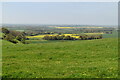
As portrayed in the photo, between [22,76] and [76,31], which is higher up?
[76,31]

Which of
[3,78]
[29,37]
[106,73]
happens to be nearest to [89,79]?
[106,73]

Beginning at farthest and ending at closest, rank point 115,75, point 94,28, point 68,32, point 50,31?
point 94,28 < point 68,32 < point 50,31 < point 115,75

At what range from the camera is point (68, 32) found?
191 feet

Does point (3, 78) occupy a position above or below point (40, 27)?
below

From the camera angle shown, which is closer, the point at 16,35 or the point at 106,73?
the point at 106,73

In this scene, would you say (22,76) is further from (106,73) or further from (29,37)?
(29,37)

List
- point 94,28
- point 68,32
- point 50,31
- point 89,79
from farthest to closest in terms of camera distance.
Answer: point 94,28 → point 68,32 → point 50,31 → point 89,79

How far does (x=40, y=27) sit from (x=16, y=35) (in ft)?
30.2

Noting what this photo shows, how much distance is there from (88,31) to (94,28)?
5.48 meters

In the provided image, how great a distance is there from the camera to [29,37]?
56.6 metres

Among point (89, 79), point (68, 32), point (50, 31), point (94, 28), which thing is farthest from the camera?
point (94, 28)

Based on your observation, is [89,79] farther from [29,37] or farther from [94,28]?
[94,28]

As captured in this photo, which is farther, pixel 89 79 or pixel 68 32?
pixel 68 32

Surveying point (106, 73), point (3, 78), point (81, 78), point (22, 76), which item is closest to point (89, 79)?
point (81, 78)
